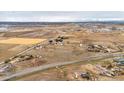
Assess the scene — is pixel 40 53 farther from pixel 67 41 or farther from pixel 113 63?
pixel 113 63

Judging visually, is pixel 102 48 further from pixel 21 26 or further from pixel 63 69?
pixel 21 26

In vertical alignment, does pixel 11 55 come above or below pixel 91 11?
below

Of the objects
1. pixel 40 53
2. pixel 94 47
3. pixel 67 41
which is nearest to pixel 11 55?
pixel 40 53

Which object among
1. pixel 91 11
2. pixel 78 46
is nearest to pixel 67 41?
pixel 78 46
